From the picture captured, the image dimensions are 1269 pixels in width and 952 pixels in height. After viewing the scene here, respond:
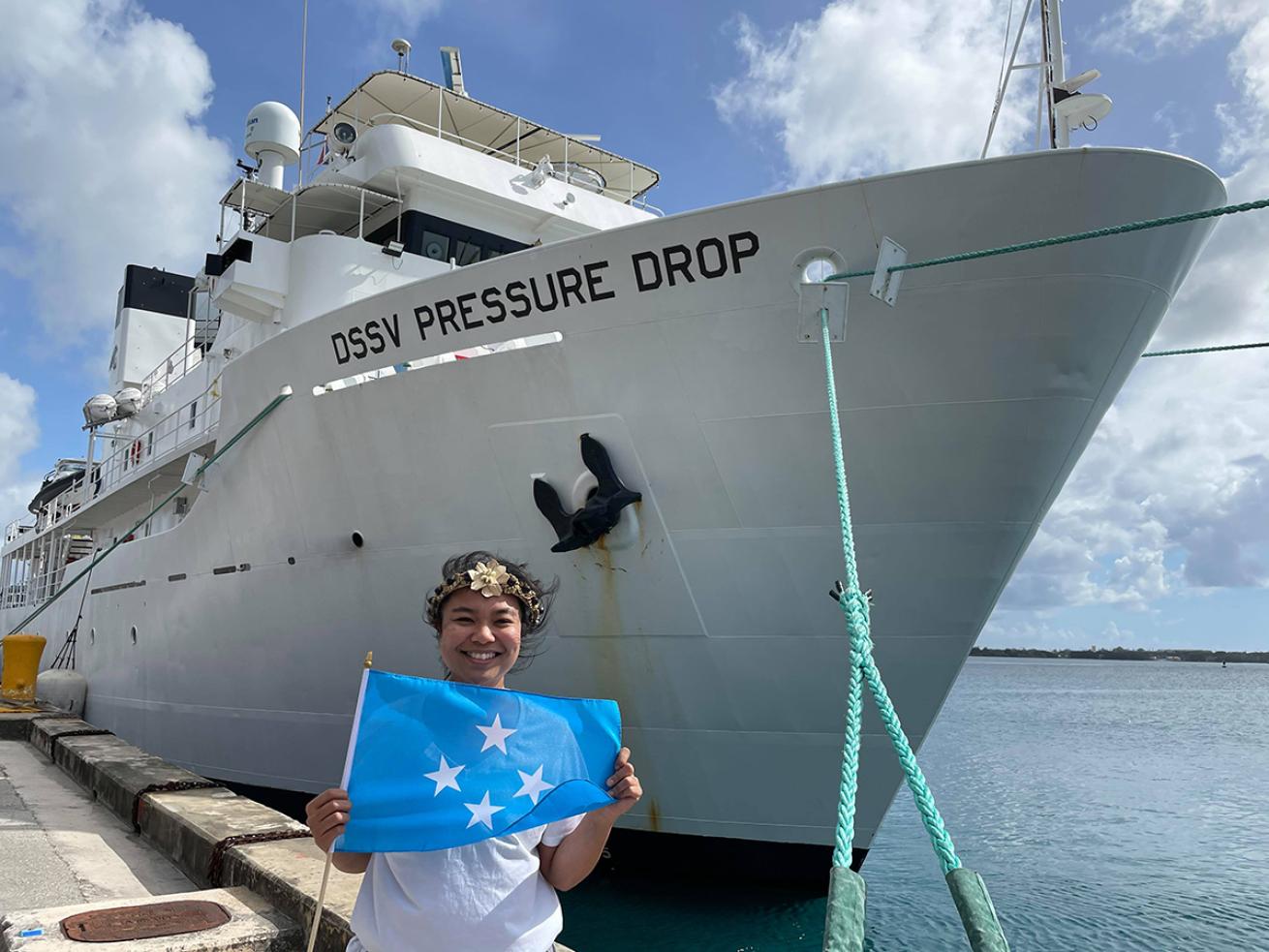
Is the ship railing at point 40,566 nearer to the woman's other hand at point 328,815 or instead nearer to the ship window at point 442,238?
the ship window at point 442,238

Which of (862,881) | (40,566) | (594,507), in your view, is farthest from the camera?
(40,566)

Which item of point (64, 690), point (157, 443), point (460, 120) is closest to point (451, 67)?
point (460, 120)

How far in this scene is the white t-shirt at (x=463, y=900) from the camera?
1.72m

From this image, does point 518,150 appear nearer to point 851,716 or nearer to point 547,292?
point 547,292

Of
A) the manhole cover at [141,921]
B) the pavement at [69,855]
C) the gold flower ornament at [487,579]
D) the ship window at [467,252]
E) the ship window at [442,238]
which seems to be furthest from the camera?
the ship window at [467,252]

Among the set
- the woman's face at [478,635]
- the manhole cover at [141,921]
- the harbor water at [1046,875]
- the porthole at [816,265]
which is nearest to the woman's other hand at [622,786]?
the woman's face at [478,635]

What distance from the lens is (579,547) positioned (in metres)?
5.68

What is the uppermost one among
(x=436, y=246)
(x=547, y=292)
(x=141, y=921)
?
(x=436, y=246)

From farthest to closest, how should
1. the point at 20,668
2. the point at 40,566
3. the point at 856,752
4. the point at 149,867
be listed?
the point at 40,566
the point at 20,668
the point at 149,867
the point at 856,752

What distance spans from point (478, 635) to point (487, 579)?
126 millimetres

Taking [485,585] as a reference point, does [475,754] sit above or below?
below

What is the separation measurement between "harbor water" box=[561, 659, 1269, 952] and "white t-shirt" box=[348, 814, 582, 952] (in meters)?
4.31

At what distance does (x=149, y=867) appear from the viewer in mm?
4707

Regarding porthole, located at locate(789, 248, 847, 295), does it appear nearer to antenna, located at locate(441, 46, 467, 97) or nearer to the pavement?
the pavement
